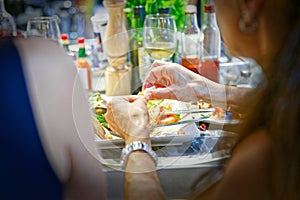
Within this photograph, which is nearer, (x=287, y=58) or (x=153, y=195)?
(x=287, y=58)

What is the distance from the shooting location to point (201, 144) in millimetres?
1120

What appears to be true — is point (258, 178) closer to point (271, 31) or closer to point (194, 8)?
point (271, 31)

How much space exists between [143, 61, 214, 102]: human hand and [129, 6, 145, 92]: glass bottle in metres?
0.06

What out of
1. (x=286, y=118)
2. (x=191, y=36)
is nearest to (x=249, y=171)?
(x=286, y=118)

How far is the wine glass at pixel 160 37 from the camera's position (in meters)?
1.47

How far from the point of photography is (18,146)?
0.70 meters

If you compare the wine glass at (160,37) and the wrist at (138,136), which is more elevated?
the wine glass at (160,37)

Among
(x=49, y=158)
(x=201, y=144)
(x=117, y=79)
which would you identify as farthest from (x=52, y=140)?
(x=117, y=79)

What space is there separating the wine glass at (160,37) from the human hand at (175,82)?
26cm

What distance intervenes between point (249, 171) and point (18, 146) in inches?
13.6

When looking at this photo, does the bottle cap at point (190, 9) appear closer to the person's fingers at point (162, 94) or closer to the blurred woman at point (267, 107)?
the person's fingers at point (162, 94)

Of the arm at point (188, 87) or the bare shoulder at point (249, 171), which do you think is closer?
the bare shoulder at point (249, 171)

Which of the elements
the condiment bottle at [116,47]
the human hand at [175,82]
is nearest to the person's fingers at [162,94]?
the human hand at [175,82]

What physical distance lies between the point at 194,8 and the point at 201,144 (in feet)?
2.56
